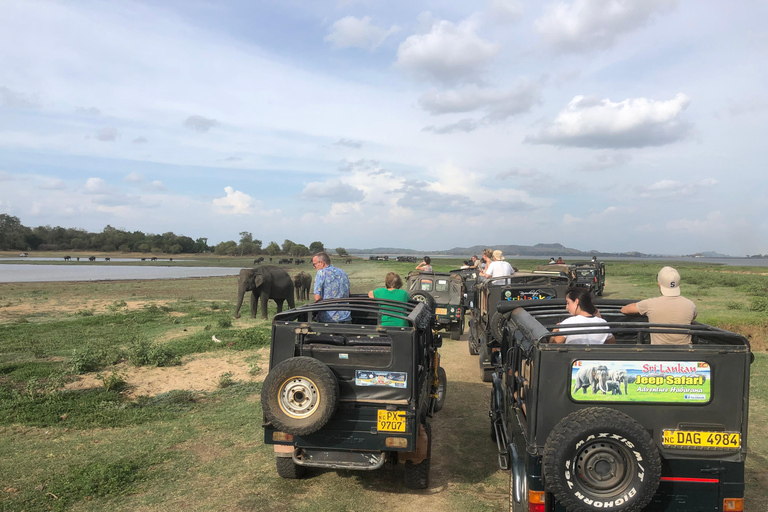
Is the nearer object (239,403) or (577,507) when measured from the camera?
(577,507)

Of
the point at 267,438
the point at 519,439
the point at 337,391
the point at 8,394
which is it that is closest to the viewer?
the point at 519,439

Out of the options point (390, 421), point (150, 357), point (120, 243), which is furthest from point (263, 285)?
point (120, 243)

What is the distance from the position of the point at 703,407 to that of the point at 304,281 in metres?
24.7

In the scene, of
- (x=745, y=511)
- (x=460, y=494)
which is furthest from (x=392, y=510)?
(x=745, y=511)

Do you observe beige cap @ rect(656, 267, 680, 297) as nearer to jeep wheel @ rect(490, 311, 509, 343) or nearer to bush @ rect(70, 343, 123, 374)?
jeep wheel @ rect(490, 311, 509, 343)

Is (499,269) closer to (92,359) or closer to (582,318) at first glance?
(582,318)

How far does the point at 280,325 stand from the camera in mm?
5449

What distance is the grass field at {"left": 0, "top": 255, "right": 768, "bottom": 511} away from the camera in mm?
5438

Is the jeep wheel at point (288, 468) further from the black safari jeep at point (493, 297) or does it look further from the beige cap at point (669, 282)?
the black safari jeep at point (493, 297)

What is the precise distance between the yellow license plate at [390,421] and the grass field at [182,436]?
0.86 metres

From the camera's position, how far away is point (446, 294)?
52.1ft

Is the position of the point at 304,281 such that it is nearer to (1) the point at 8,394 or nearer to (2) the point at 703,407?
(1) the point at 8,394

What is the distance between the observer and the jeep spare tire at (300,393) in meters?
4.90

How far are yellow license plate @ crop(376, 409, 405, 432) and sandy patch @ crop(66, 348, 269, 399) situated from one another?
219 inches
